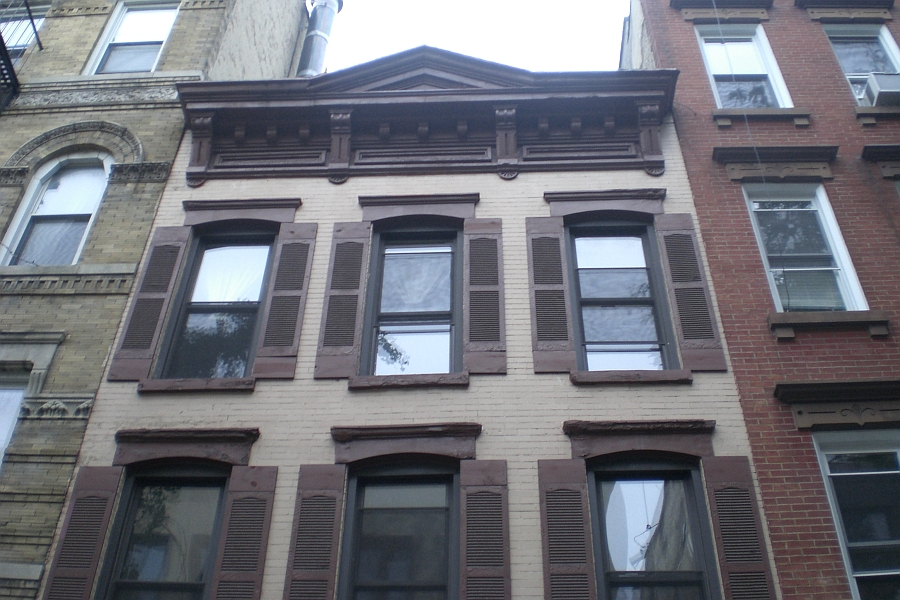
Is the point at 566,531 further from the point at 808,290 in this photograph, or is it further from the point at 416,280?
the point at 808,290

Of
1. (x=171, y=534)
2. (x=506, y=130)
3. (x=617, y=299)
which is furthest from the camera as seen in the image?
(x=506, y=130)

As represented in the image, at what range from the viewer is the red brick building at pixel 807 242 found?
290 inches

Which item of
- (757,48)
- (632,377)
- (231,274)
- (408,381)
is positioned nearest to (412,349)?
(408,381)

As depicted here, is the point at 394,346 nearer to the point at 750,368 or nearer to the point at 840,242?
the point at 750,368

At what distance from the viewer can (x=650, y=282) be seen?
935 cm

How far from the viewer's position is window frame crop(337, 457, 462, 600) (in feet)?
23.4

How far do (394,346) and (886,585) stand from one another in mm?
5401

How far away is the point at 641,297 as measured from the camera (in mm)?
9211

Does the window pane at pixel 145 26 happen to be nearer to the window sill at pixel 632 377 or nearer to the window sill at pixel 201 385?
the window sill at pixel 201 385

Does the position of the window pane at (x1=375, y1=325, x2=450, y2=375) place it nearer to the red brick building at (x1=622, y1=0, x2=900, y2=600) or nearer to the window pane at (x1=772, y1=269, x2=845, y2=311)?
the red brick building at (x1=622, y1=0, x2=900, y2=600)

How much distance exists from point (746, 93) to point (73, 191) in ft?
32.3

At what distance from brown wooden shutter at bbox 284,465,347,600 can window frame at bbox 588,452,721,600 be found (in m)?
2.42

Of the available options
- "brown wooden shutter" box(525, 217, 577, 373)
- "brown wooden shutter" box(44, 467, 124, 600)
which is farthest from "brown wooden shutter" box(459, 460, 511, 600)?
"brown wooden shutter" box(44, 467, 124, 600)

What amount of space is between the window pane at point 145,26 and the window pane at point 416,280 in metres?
6.33
